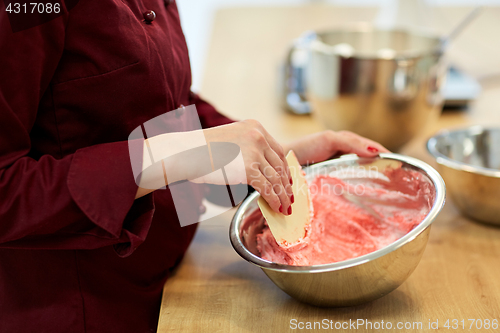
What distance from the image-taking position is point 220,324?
73 cm

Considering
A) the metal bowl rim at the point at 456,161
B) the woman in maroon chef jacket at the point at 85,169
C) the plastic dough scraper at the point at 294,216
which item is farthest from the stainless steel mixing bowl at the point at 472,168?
the woman in maroon chef jacket at the point at 85,169

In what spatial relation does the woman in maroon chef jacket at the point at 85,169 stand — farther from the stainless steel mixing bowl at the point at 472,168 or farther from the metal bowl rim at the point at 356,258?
the stainless steel mixing bowl at the point at 472,168

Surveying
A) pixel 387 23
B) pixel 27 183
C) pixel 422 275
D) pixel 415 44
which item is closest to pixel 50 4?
pixel 27 183

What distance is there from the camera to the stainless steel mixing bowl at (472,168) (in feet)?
3.02

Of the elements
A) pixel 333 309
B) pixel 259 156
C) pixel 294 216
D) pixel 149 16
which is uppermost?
pixel 149 16

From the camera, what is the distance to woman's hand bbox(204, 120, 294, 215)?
0.68 m

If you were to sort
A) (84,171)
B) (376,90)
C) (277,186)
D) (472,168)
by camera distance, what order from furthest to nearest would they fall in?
(376,90) < (472,168) < (277,186) < (84,171)

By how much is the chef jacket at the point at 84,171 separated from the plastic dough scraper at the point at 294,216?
0.62ft

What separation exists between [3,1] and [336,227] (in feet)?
2.06

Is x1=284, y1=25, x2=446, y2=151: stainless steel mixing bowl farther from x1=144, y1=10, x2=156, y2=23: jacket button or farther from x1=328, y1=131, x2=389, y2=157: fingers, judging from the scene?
x1=144, y1=10, x2=156, y2=23: jacket button

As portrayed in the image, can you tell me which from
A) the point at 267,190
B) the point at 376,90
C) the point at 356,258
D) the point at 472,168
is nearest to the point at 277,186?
the point at 267,190

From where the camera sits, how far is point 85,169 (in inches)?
24.1

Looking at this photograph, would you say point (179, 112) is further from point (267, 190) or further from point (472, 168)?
point (472, 168)

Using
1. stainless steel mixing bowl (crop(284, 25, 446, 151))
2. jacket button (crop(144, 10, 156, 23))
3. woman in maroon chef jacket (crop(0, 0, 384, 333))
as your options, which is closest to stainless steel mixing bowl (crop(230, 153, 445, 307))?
woman in maroon chef jacket (crop(0, 0, 384, 333))
